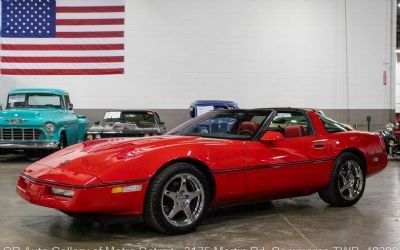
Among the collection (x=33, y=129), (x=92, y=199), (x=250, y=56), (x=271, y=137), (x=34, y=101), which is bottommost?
(x=92, y=199)

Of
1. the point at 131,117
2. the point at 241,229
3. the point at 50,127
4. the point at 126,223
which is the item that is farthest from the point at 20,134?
the point at 241,229

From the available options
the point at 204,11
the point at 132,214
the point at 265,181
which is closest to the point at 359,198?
the point at 265,181

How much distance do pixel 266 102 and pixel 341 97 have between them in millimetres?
2452

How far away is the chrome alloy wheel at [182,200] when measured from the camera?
164 inches

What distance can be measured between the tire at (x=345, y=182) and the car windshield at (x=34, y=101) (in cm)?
789

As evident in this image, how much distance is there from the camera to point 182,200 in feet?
13.9

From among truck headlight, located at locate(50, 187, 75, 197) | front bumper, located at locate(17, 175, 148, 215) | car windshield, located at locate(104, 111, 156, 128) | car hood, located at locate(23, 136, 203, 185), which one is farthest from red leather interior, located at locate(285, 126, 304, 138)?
car windshield, located at locate(104, 111, 156, 128)

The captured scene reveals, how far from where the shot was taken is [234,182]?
4508mm

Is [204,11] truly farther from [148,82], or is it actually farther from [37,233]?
[37,233]

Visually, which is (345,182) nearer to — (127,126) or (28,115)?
(127,126)

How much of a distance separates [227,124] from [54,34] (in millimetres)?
11245

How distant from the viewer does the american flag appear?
1498cm

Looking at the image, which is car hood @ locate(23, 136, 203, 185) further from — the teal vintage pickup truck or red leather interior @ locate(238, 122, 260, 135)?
the teal vintage pickup truck

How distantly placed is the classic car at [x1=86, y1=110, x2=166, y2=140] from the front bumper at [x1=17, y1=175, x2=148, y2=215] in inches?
254
